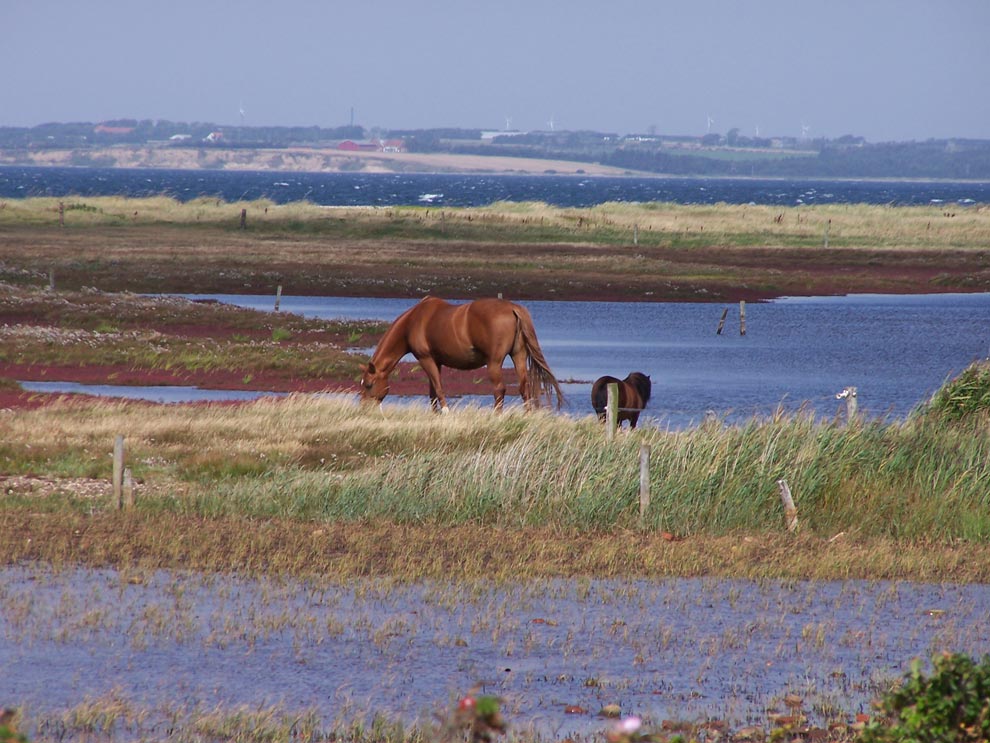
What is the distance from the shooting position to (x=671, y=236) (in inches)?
3388

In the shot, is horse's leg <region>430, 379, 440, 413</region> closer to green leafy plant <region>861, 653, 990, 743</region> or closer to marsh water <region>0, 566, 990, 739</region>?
marsh water <region>0, 566, 990, 739</region>

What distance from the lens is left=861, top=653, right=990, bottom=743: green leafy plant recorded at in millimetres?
6484

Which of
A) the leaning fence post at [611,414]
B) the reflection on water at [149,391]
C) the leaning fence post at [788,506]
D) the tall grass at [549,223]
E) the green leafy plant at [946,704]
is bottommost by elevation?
the reflection on water at [149,391]

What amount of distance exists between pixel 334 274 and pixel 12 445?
133 feet

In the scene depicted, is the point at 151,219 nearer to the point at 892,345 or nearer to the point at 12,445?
the point at 892,345

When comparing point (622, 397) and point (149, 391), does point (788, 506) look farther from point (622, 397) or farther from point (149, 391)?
point (149, 391)

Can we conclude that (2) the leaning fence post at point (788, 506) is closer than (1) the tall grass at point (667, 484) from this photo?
Yes

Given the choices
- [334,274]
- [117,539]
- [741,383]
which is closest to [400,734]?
[117,539]

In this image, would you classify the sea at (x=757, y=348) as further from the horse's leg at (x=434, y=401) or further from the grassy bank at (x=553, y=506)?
the grassy bank at (x=553, y=506)

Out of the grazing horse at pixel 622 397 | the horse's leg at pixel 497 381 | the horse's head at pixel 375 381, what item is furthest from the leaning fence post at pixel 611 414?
the horse's head at pixel 375 381

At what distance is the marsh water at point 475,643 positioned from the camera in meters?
10.6

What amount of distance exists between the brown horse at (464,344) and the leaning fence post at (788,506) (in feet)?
24.6

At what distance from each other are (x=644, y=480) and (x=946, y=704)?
10.5m

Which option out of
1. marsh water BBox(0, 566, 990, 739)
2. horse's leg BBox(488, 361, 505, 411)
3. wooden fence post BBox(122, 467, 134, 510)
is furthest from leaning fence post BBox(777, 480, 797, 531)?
wooden fence post BBox(122, 467, 134, 510)
